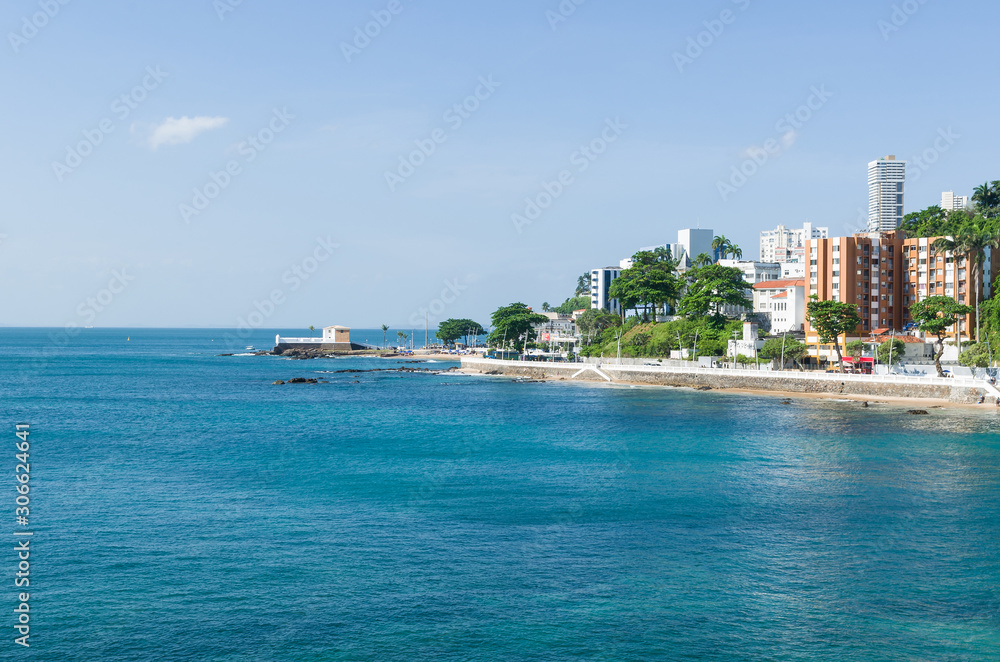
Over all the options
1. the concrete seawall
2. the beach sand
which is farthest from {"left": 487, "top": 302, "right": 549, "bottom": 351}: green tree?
the beach sand

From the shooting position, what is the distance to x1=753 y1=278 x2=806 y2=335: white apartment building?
461 feet

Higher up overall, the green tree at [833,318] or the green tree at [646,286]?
the green tree at [646,286]

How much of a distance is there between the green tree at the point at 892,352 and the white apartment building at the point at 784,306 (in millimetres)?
21704

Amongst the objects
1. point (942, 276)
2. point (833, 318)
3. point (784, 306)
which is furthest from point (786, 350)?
point (942, 276)

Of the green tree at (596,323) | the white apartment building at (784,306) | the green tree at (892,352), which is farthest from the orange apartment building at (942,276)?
the green tree at (596,323)

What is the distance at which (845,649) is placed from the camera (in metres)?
23.5

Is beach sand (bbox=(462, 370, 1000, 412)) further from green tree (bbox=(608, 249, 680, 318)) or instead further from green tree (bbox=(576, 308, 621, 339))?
green tree (bbox=(576, 308, 621, 339))

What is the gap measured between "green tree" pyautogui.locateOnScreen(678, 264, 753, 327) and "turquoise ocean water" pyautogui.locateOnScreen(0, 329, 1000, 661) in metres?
75.5

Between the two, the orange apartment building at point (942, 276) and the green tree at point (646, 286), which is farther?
the green tree at point (646, 286)

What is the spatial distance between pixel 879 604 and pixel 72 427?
237 feet

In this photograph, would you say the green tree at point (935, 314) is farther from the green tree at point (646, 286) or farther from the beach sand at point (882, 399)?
the green tree at point (646, 286)

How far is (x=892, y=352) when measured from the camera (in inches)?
4550

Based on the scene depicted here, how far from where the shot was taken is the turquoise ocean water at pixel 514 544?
79.9 feet

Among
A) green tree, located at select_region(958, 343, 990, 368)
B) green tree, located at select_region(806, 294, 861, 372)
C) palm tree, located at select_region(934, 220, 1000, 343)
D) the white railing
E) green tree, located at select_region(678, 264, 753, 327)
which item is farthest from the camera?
green tree, located at select_region(678, 264, 753, 327)
